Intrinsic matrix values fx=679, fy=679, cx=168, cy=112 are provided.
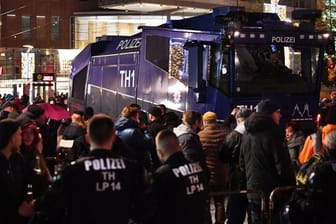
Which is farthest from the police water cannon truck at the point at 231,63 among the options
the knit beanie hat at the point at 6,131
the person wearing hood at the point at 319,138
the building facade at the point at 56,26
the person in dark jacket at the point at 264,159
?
the building facade at the point at 56,26

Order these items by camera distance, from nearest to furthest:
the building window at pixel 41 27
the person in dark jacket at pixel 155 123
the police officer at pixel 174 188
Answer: the police officer at pixel 174 188
the person in dark jacket at pixel 155 123
the building window at pixel 41 27

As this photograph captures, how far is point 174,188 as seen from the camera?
524cm

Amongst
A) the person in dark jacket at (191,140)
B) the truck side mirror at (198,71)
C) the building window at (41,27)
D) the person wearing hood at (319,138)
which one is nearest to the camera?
the person wearing hood at (319,138)

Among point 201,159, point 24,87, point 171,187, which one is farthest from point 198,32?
point 24,87

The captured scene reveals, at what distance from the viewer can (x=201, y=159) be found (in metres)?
8.20

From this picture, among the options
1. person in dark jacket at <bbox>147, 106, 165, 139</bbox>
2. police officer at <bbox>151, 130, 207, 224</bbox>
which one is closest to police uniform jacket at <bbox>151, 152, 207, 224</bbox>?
police officer at <bbox>151, 130, 207, 224</bbox>

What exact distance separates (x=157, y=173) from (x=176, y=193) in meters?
0.21

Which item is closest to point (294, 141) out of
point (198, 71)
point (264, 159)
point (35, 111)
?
point (198, 71)

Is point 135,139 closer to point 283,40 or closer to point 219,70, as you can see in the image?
point 219,70

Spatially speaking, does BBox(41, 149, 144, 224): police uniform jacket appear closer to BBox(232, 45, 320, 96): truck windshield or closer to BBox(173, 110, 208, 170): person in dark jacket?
BBox(173, 110, 208, 170): person in dark jacket

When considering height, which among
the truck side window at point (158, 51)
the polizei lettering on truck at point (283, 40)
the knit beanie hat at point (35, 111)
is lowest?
the knit beanie hat at point (35, 111)

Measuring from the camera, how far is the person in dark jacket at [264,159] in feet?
25.2

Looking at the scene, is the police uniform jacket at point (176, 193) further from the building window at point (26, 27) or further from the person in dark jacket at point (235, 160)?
the building window at point (26, 27)

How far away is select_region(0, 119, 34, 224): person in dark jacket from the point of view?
5383mm
